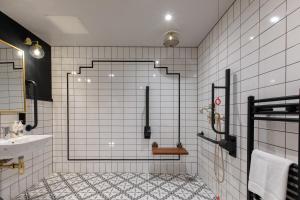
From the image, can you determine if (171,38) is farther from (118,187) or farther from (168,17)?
(118,187)

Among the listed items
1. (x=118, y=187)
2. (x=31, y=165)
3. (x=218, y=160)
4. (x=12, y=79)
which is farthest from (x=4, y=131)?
(x=218, y=160)

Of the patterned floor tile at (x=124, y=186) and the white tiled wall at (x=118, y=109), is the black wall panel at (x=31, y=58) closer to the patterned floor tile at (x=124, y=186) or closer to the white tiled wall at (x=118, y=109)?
the white tiled wall at (x=118, y=109)

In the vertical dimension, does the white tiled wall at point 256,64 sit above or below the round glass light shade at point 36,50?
below

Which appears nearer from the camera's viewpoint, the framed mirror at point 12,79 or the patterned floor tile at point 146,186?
the framed mirror at point 12,79

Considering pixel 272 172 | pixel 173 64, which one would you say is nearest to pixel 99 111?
pixel 173 64

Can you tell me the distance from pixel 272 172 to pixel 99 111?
260 centimetres

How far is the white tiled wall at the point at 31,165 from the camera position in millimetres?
2117

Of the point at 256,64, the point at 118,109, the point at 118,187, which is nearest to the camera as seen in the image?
the point at 256,64

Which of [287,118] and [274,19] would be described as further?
[274,19]

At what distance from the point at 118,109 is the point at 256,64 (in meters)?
2.22

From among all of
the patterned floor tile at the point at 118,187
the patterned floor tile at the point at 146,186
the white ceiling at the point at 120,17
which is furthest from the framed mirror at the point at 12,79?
the patterned floor tile at the point at 146,186

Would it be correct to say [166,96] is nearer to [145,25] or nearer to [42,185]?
[145,25]

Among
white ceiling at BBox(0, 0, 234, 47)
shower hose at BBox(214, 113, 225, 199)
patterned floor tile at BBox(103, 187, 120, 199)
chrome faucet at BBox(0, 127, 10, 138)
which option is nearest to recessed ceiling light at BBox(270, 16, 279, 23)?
white ceiling at BBox(0, 0, 234, 47)

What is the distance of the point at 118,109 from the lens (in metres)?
3.14
